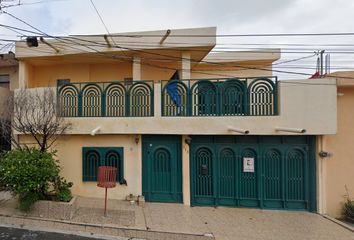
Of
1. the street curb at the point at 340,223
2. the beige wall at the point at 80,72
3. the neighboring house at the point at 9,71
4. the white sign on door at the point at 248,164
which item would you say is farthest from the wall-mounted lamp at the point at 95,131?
the street curb at the point at 340,223

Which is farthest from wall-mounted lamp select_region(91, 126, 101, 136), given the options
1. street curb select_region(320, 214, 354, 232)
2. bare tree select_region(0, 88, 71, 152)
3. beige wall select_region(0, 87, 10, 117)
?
street curb select_region(320, 214, 354, 232)

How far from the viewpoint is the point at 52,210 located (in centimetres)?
638

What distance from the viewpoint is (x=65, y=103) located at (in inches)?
327

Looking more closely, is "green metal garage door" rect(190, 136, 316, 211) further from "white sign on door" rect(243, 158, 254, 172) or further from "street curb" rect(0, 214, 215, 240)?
"street curb" rect(0, 214, 215, 240)

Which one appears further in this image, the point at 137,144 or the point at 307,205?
the point at 137,144

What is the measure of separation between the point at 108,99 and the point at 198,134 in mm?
3400

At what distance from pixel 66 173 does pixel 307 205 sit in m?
8.36

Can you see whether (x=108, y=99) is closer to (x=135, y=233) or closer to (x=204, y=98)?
(x=204, y=98)

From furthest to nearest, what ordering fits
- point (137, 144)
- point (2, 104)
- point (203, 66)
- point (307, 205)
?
point (203, 66)
point (2, 104)
point (137, 144)
point (307, 205)

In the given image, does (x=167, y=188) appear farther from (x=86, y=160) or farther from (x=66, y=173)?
(x=66, y=173)

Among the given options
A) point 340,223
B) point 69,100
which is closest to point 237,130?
point 340,223

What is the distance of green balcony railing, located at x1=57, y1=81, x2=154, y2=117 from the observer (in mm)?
8102

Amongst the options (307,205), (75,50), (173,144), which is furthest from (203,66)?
(307,205)

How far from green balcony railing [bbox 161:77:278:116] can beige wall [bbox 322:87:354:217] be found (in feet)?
7.63
